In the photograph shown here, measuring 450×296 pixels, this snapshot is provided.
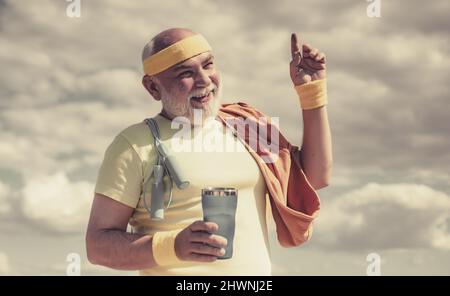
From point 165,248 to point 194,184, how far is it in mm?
525

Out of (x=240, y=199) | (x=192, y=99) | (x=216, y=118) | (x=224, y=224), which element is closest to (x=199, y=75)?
(x=192, y=99)

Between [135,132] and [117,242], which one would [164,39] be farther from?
[117,242]

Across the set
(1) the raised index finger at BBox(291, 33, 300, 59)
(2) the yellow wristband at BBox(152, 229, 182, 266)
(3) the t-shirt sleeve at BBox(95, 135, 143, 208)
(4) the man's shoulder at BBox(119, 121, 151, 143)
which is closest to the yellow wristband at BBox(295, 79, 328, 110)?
(1) the raised index finger at BBox(291, 33, 300, 59)

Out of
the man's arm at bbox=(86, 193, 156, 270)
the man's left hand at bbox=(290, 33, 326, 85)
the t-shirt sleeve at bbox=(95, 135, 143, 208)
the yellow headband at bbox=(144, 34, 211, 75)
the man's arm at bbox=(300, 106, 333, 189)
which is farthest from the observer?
the man's arm at bbox=(300, 106, 333, 189)

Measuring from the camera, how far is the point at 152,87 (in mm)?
5383

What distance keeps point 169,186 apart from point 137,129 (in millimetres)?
529

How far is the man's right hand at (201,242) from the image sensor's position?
14.2ft

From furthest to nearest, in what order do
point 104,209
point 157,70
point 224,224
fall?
point 157,70
point 104,209
point 224,224

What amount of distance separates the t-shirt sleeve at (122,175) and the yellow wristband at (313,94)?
1.43 m

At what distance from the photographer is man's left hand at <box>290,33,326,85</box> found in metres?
5.53

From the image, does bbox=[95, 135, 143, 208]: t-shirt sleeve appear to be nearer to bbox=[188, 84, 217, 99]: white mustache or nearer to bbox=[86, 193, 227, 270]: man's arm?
bbox=[86, 193, 227, 270]: man's arm

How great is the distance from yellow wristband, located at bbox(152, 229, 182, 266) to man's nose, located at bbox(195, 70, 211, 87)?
1095 mm

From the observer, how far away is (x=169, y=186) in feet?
16.3
